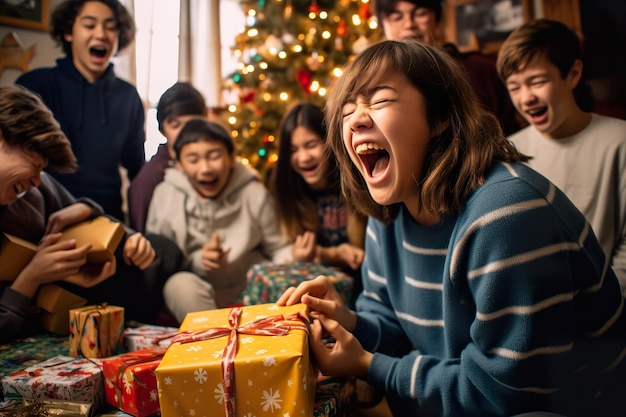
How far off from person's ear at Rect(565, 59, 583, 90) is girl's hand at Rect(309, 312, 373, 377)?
756mm

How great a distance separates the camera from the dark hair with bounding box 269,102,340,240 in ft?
5.76

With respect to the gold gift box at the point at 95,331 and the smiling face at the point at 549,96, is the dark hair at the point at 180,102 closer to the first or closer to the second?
the gold gift box at the point at 95,331

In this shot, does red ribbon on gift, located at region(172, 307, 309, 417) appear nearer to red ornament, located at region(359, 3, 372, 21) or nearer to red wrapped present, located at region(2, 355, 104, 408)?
red wrapped present, located at region(2, 355, 104, 408)

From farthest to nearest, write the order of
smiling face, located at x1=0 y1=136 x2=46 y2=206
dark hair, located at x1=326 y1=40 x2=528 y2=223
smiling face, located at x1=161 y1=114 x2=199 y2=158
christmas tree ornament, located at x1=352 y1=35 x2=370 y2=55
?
christmas tree ornament, located at x1=352 y1=35 x2=370 y2=55
smiling face, located at x1=161 y1=114 x2=199 y2=158
smiling face, located at x1=0 y1=136 x2=46 y2=206
dark hair, located at x1=326 y1=40 x2=528 y2=223

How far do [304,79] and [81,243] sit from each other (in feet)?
4.37

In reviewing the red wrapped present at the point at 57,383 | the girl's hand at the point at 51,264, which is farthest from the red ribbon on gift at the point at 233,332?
the girl's hand at the point at 51,264

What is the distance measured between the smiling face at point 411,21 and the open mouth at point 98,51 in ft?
2.70

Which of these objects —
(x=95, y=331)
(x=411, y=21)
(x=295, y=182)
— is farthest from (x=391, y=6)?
(x=95, y=331)

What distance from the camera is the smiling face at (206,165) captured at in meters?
1.55

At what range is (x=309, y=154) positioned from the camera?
1771 millimetres

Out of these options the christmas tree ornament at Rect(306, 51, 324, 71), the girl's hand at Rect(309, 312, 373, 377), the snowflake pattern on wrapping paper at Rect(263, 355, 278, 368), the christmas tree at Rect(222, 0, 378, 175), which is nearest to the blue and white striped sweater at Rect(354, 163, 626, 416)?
the girl's hand at Rect(309, 312, 373, 377)

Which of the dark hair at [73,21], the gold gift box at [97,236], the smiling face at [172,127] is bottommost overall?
the gold gift box at [97,236]

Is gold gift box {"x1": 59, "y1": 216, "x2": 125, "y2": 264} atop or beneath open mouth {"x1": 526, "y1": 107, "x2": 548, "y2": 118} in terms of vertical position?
beneath

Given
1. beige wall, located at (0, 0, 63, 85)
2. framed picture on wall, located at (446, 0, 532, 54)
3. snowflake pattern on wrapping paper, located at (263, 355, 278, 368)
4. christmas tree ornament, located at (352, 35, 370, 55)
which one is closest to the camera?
snowflake pattern on wrapping paper, located at (263, 355, 278, 368)
